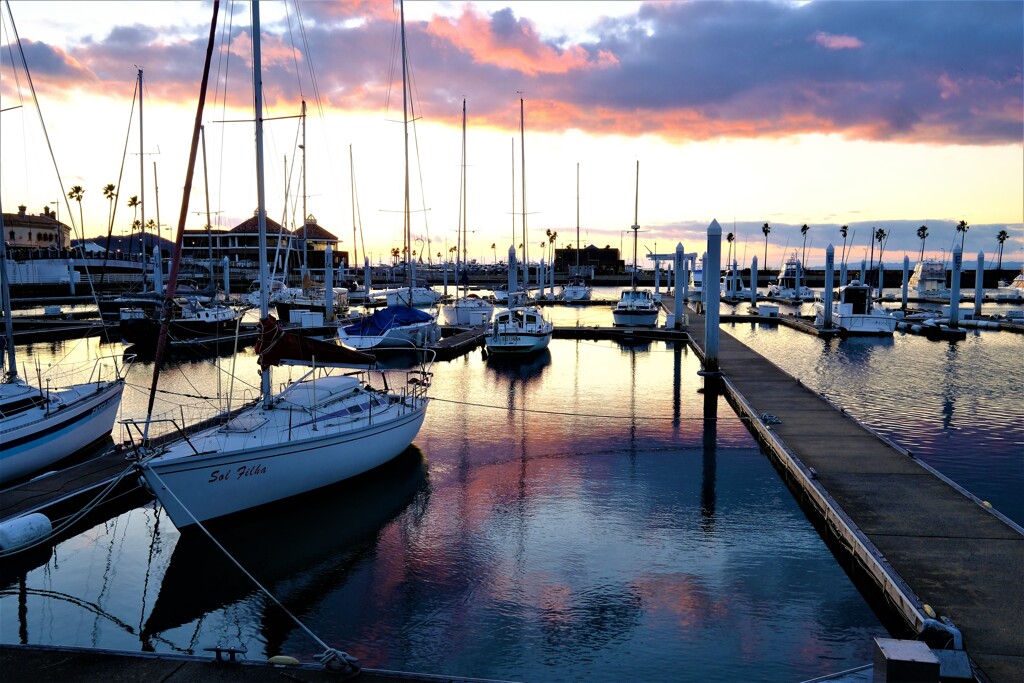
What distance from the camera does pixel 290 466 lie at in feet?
50.7

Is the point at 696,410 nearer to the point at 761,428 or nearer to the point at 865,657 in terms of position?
the point at 761,428

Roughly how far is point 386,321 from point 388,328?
2.36 feet

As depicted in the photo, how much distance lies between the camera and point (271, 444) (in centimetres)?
1518

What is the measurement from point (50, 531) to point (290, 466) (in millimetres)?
4651

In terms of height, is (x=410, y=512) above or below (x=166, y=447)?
below

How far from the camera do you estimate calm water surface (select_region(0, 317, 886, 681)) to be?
10.4m

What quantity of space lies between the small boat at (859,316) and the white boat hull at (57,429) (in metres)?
47.2

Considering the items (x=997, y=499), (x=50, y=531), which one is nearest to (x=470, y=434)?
(x=50, y=531)

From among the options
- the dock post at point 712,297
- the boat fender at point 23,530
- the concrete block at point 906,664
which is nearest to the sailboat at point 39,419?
the boat fender at point 23,530

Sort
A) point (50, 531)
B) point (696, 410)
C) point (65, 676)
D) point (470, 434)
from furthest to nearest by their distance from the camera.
Result: point (696, 410)
point (470, 434)
point (50, 531)
point (65, 676)

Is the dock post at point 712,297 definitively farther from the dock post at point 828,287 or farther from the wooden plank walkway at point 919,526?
the dock post at point 828,287

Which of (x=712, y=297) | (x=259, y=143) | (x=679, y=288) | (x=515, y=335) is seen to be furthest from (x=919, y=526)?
(x=679, y=288)

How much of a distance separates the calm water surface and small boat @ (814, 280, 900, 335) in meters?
35.6

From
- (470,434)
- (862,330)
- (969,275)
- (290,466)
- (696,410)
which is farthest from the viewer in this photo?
(969,275)
